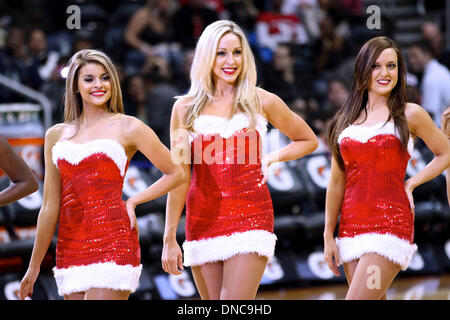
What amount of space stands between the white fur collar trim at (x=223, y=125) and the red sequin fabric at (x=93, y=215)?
0.47 meters

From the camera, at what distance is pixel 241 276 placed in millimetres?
3934

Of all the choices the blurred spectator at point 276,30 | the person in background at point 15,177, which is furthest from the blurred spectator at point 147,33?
the person in background at point 15,177

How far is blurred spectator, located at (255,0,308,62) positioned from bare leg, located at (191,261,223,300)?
6.43 m

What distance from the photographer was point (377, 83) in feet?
14.4

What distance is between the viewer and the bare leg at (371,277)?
4.03m

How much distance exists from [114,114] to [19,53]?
5.11 meters

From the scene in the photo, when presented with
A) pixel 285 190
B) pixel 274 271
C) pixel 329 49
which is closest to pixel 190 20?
pixel 329 49

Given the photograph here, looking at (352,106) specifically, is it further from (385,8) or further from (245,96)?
(385,8)

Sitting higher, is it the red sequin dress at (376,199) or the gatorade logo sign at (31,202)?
the red sequin dress at (376,199)

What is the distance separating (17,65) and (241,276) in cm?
541

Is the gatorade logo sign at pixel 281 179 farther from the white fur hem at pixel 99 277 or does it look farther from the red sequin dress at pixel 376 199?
the white fur hem at pixel 99 277

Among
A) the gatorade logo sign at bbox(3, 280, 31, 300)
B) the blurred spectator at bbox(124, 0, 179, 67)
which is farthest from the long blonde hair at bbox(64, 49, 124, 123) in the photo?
the blurred spectator at bbox(124, 0, 179, 67)

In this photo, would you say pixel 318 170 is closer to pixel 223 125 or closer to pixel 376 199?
pixel 376 199

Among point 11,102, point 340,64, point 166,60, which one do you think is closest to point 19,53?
point 11,102
